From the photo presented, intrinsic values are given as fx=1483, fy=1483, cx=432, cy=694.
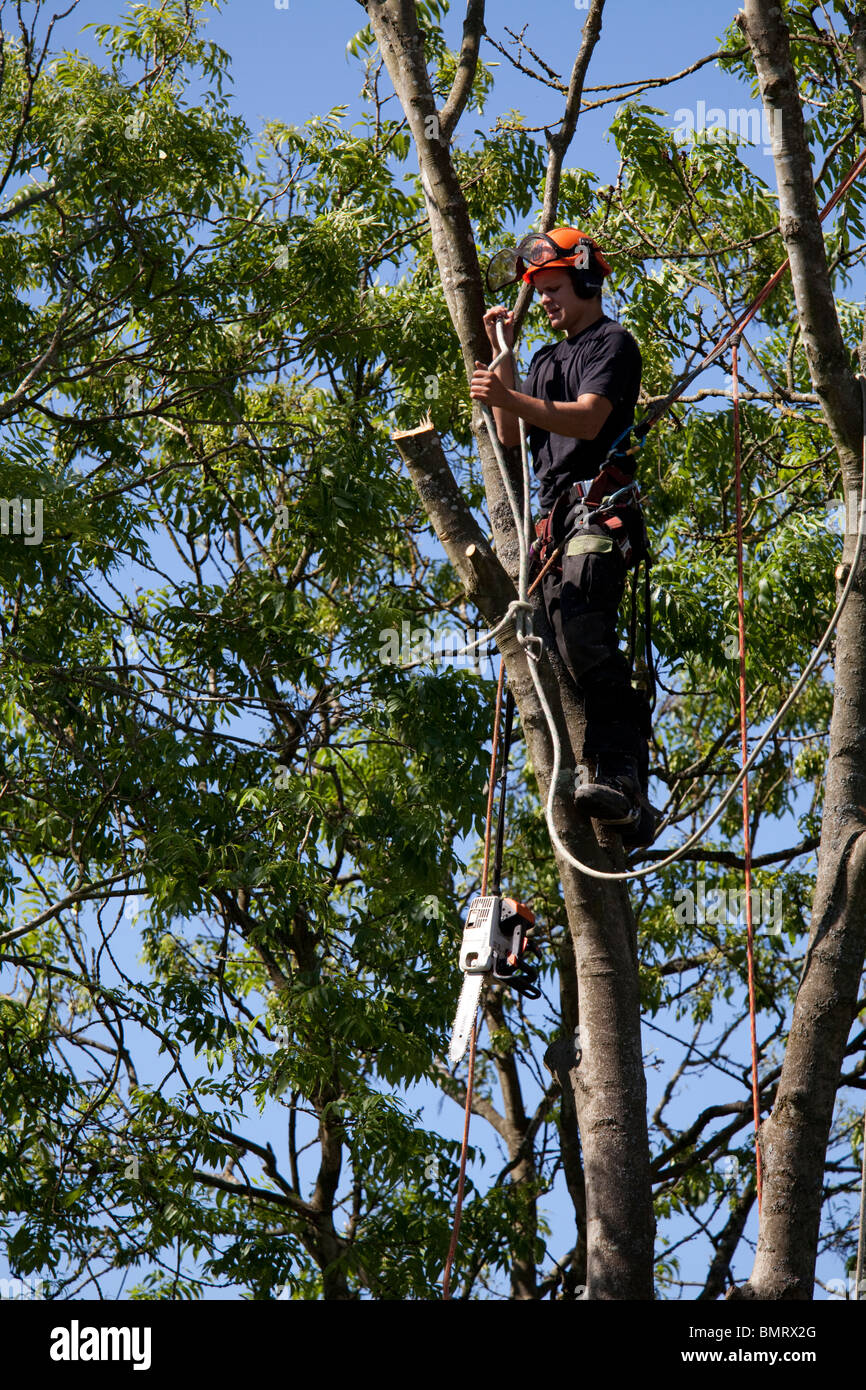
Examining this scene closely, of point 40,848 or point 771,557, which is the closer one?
point 771,557

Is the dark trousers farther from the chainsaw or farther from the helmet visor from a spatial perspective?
the helmet visor

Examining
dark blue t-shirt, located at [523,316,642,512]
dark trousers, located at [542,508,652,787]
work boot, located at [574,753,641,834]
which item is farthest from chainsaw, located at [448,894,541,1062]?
A: dark blue t-shirt, located at [523,316,642,512]

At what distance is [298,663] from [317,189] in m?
2.77

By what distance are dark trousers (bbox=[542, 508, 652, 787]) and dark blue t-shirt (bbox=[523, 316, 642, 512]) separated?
280 mm

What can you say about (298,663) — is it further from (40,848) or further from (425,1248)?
(425,1248)

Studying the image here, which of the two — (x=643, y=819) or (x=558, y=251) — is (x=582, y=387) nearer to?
(x=558, y=251)

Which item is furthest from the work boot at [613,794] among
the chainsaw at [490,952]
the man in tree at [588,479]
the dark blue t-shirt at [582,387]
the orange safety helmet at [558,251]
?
the orange safety helmet at [558,251]

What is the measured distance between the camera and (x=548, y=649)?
4227 millimetres

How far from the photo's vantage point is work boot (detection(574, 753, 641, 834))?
3.93 m

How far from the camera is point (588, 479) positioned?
4402mm

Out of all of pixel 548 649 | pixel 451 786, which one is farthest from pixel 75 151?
pixel 548 649

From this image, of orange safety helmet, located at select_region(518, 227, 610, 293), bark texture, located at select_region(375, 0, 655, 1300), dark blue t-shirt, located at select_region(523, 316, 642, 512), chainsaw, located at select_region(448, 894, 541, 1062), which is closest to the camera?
Result: bark texture, located at select_region(375, 0, 655, 1300)

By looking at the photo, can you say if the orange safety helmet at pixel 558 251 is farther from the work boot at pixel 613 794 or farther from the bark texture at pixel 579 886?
the work boot at pixel 613 794

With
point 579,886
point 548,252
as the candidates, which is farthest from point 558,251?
point 579,886
